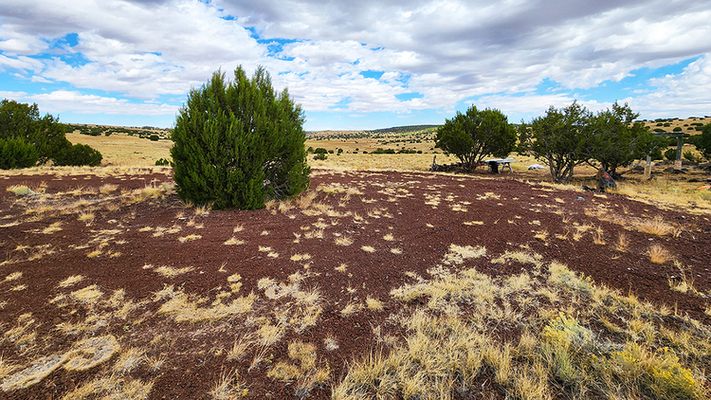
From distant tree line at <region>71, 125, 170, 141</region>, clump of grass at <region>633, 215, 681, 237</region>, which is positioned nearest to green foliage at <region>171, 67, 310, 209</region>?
clump of grass at <region>633, 215, 681, 237</region>

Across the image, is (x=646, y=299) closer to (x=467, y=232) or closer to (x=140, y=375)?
(x=467, y=232)

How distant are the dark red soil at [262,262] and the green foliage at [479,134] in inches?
503

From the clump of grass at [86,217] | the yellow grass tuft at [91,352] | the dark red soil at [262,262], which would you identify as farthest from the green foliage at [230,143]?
the yellow grass tuft at [91,352]

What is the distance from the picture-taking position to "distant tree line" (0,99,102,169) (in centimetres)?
1695

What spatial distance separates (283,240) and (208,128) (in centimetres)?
444

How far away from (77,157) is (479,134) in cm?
3109

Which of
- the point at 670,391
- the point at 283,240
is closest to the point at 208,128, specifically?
the point at 283,240

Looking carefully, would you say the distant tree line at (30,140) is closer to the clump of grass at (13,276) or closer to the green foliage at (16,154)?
the green foliage at (16,154)

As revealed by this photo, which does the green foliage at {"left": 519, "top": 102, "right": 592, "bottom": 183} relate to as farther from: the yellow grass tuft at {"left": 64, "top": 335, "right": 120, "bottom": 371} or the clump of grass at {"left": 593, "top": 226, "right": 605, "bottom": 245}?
the yellow grass tuft at {"left": 64, "top": 335, "right": 120, "bottom": 371}

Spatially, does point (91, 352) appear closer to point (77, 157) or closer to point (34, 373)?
point (34, 373)

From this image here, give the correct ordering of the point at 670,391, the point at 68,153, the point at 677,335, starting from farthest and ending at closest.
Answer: the point at 68,153 < the point at 677,335 < the point at 670,391

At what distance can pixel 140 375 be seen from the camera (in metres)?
2.91

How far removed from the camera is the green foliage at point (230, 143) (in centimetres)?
881

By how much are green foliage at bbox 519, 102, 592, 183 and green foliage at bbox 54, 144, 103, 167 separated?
32468 millimetres
